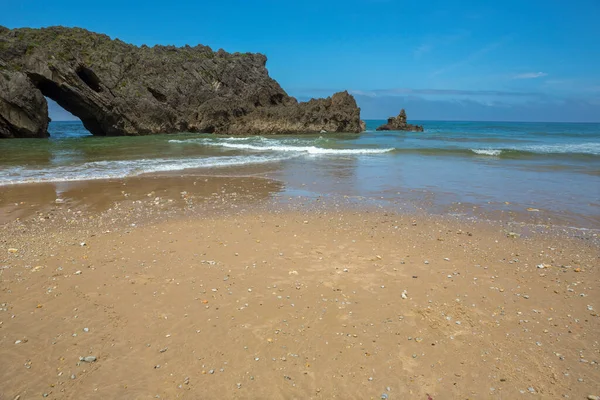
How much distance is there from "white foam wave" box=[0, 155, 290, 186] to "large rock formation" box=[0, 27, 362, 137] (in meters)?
25.6

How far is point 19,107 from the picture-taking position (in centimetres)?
3525

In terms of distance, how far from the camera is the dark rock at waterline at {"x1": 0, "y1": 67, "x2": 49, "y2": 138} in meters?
34.2

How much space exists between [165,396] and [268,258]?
2.84 m

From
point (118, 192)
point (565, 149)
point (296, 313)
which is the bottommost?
point (296, 313)

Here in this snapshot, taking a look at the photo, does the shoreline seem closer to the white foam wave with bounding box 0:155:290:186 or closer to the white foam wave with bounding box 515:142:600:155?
the white foam wave with bounding box 0:155:290:186

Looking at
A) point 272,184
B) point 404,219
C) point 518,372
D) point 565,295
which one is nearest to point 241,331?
point 518,372

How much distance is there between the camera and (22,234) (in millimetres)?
6754

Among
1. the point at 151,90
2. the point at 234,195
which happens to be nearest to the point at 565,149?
the point at 234,195

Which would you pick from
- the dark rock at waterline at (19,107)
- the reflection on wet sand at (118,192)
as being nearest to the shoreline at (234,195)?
the reflection on wet sand at (118,192)

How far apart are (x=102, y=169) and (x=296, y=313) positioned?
47.5 feet

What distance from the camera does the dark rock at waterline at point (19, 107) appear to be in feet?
112

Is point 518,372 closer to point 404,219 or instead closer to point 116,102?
point 404,219

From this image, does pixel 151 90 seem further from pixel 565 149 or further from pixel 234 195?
pixel 565 149

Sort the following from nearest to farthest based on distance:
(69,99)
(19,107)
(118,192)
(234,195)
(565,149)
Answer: (234,195)
(118,192)
(565,149)
(19,107)
(69,99)
